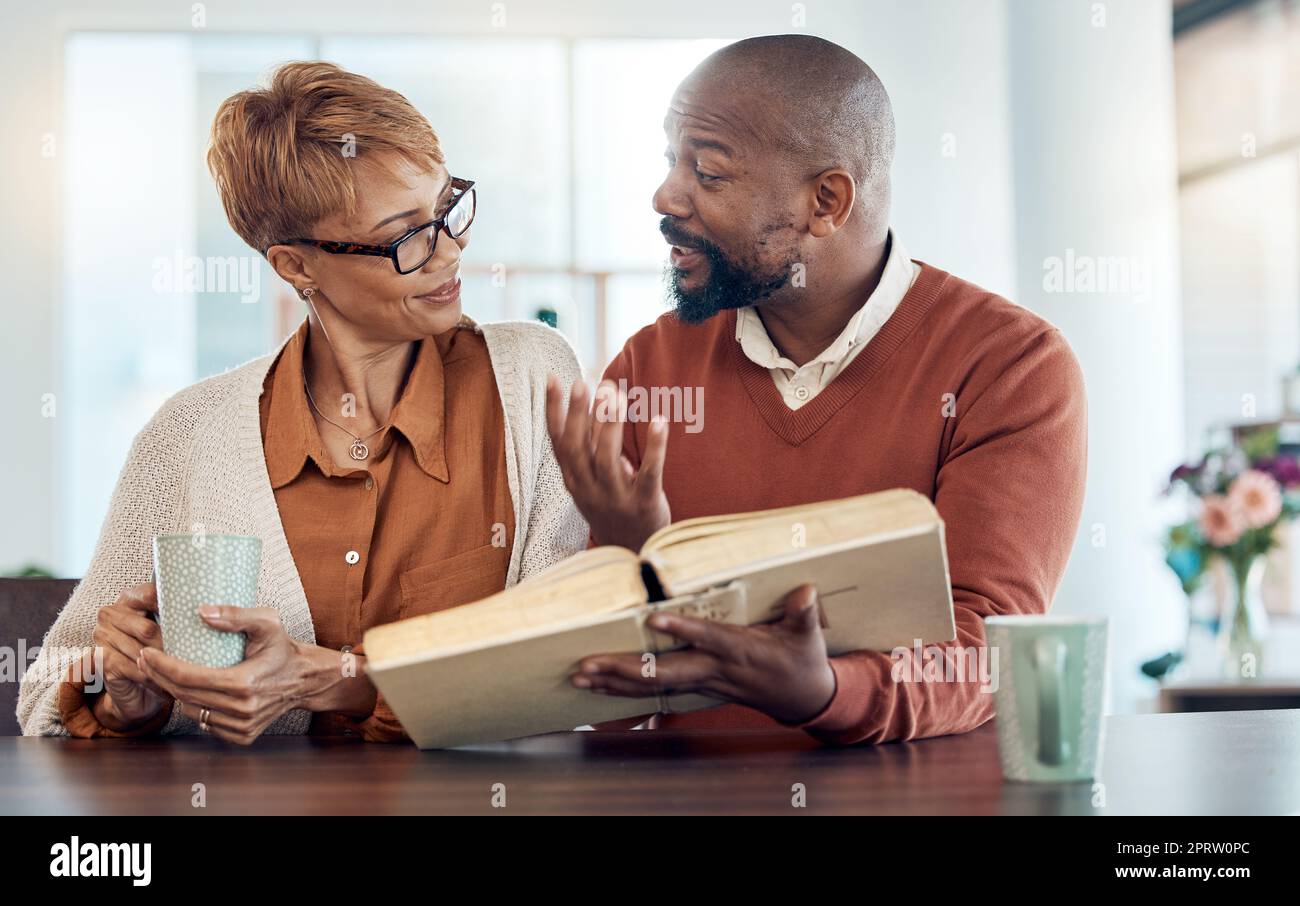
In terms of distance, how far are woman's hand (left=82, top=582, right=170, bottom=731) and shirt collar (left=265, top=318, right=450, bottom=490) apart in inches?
10.4

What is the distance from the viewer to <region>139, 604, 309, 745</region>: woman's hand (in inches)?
44.9

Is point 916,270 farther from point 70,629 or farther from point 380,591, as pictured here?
point 70,629

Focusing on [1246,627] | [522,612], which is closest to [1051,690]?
[522,612]

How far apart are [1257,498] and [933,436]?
7.28 ft

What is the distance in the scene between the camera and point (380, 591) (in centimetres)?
149

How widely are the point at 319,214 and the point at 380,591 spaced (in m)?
0.46

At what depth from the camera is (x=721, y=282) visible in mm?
1661
